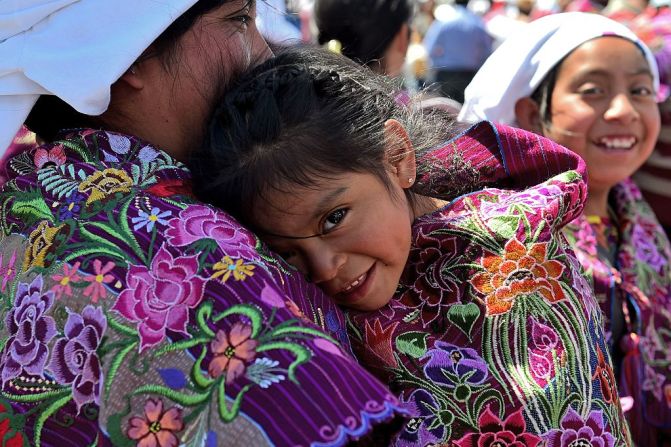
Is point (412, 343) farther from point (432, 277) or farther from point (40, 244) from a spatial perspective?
point (40, 244)

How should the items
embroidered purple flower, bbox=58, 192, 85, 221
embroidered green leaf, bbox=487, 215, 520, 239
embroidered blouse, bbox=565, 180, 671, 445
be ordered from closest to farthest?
embroidered purple flower, bbox=58, 192, 85, 221 → embroidered green leaf, bbox=487, 215, 520, 239 → embroidered blouse, bbox=565, 180, 671, 445

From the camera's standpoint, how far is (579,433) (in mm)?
1511

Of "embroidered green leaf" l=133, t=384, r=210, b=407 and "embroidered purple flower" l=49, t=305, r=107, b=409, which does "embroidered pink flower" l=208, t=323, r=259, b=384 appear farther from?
"embroidered purple flower" l=49, t=305, r=107, b=409

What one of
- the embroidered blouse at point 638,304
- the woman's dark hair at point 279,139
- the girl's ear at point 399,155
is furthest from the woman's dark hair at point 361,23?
the woman's dark hair at point 279,139

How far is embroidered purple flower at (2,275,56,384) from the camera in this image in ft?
4.17

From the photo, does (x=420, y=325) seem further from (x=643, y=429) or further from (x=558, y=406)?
(x=643, y=429)

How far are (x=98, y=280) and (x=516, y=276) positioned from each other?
2.69 feet

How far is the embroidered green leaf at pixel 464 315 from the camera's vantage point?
159 centimetres

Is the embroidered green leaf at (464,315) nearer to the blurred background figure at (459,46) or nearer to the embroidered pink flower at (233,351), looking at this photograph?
the embroidered pink flower at (233,351)

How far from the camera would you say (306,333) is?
3.91 ft

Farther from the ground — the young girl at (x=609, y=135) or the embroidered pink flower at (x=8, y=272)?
the embroidered pink flower at (x=8, y=272)

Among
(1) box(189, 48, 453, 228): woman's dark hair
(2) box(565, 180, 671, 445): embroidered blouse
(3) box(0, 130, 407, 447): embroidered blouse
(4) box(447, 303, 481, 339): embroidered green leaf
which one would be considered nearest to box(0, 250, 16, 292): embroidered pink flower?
(3) box(0, 130, 407, 447): embroidered blouse

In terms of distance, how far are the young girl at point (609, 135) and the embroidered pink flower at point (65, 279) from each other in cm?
179

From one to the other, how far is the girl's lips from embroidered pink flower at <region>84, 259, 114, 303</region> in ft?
1.65
